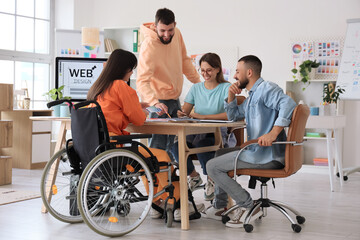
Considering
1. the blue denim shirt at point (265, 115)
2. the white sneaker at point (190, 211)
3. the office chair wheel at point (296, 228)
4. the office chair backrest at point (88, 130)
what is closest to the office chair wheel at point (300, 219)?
the office chair wheel at point (296, 228)

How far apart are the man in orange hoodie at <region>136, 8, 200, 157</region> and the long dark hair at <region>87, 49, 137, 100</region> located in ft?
1.33

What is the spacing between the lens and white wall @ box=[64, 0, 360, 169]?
612 centimetres

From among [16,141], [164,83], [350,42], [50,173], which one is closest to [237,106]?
[164,83]

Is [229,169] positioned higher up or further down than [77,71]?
further down

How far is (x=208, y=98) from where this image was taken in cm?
364

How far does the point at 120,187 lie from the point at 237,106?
0.99m

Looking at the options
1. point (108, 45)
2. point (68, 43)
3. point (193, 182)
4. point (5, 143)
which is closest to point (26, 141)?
point (5, 143)

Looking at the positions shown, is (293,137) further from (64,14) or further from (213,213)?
(64,14)

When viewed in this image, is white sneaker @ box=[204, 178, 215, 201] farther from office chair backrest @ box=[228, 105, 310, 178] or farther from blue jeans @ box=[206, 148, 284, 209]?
office chair backrest @ box=[228, 105, 310, 178]

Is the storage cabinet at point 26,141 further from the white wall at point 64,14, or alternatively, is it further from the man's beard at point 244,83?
the man's beard at point 244,83

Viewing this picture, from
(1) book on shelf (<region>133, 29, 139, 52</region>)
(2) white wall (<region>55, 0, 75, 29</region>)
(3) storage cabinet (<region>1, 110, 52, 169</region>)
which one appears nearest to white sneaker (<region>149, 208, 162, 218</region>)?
(3) storage cabinet (<region>1, 110, 52, 169</region>)

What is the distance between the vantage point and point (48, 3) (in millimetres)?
7441

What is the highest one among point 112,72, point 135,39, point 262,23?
point 262,23

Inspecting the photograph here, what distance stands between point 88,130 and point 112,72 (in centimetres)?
42
